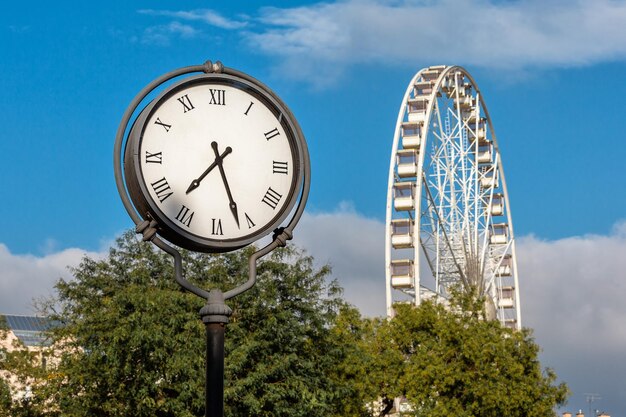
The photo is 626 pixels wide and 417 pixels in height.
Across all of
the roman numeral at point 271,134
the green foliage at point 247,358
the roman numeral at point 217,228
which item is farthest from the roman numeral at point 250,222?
the green foliage at point 247,358

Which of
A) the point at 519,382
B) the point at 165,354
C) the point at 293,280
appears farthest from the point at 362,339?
the point at 165,354

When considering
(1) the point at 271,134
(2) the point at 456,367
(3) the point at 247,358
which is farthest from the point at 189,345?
(1) the point at 271,134

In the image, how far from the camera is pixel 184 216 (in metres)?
4.92

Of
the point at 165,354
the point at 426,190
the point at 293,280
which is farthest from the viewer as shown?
the point at 426,190

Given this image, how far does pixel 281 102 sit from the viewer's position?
516cm

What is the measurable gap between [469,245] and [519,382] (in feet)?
47.1

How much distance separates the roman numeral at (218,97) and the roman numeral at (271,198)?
0.40 meters

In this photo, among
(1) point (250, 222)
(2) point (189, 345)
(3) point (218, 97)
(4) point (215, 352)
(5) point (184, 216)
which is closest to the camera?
(4) point (215, 352)

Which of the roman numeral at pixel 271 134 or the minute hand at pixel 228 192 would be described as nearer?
the minute hand at pixel 228 192

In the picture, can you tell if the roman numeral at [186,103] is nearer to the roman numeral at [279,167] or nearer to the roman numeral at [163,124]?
the roman numeral at [163,124]

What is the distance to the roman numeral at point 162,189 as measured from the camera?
490cm

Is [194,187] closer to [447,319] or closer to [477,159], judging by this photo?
[447,319]

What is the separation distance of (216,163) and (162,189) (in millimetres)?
254

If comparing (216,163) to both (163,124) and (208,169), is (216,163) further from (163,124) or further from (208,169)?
(163,124)
